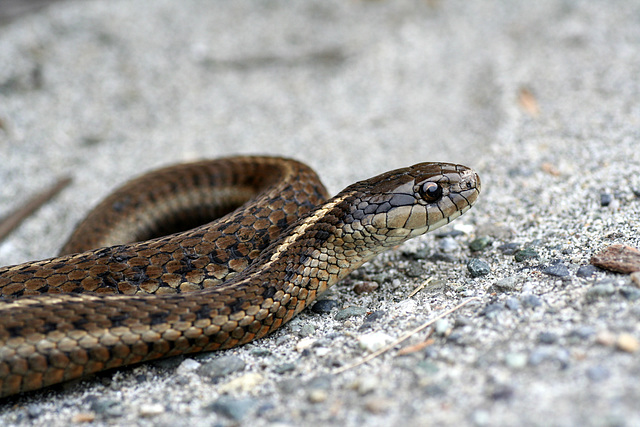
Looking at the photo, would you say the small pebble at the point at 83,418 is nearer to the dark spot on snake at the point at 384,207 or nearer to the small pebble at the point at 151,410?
the small pebble at the point at 151,410

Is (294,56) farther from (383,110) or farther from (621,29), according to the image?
(621,29)

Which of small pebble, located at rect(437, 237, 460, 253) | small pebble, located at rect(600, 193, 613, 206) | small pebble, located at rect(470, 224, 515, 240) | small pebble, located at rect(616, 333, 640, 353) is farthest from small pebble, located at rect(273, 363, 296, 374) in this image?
small pebble, located at rect(600, 193, 613, 206)

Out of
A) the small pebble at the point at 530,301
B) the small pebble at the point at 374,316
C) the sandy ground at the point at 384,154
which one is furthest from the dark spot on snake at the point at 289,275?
the small pebble at the point at 530,301

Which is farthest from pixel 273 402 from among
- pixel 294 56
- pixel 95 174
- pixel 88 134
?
pixel 294 56

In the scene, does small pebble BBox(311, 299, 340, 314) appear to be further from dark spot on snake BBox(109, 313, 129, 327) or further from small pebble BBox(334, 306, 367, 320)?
dark spot on snake BBox(109, 313, 129, 327)

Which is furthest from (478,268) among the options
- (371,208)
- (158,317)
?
(158,317)
